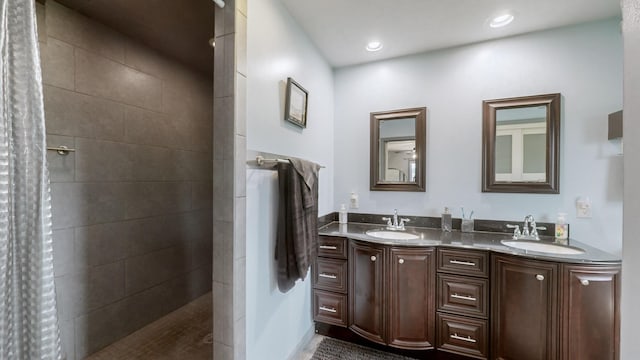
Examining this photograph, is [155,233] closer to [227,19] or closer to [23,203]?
[23,203]

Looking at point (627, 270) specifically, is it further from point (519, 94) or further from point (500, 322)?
point (519, 94)

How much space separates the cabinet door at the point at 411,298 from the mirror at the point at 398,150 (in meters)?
0.77

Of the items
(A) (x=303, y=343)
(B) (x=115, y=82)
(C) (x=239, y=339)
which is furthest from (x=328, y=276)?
(B) (x=115, y=82)

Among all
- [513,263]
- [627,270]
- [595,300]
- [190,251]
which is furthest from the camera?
[190,251]

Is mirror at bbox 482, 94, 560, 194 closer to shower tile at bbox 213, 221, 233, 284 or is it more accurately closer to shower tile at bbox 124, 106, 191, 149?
shower tile at bbox 213, 221, 233, 284

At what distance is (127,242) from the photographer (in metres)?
2.09

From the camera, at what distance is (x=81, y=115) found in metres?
1.80

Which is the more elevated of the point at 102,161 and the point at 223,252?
Answer: the point at 102,161

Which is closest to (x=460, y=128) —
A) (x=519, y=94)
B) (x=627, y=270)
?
(x=519, y=94)

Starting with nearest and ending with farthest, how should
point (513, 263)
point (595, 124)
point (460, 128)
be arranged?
point (513, 263) < point (595, 124) < point (460, 128)

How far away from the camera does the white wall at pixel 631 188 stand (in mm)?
544

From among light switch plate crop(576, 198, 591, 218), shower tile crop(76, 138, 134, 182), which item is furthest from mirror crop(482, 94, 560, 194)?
shower tile crop(76, 138, 134, 182)

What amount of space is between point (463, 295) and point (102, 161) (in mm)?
2807

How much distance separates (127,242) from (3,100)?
5.97 feet
